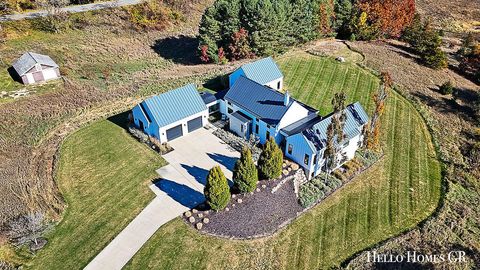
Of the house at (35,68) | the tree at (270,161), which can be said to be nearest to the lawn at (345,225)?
the tree at (270,161)

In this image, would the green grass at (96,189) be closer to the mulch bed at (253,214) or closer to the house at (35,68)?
the mulch bed at (253,214)

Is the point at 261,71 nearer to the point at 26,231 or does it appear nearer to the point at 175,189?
the point at 175,189

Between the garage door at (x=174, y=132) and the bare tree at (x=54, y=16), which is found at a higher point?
the bare tree at (x=54, y=16)

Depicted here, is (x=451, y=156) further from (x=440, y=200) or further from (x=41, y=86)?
(x=41, y=86)

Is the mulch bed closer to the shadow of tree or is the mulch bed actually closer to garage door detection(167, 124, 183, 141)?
garage door detection(167, 124, 183, 141)

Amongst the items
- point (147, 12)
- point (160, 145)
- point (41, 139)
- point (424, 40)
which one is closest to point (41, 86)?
point (41, 139)
